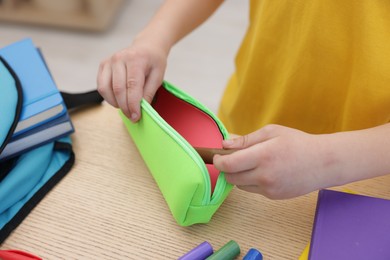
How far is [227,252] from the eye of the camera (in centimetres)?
40

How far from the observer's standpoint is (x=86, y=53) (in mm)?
1484

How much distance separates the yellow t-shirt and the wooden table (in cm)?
11

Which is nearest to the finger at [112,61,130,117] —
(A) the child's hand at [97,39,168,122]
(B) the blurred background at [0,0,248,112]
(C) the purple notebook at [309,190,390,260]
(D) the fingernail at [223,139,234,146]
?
(A) the child's hand at [97,39,168,122]

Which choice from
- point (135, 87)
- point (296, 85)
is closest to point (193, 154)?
point (135, 87)

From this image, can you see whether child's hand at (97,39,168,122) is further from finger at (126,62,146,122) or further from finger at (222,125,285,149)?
finger at (222,125,285,149)

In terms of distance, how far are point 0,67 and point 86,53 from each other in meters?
1.01

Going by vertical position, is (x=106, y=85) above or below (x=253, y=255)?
above

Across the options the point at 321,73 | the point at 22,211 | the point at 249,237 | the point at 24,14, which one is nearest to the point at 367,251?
the point at 249,237

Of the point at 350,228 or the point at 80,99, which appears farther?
the point at 80,99

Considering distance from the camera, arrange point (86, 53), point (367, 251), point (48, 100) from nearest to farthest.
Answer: point (367, 251), point (48, 100), point (86, 53)

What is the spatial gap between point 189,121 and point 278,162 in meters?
0.12

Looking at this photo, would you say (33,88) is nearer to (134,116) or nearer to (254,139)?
(134,116)

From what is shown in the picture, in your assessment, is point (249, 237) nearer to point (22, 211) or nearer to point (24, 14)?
point (22, 211)

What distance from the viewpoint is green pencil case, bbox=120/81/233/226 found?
393 millimetres
